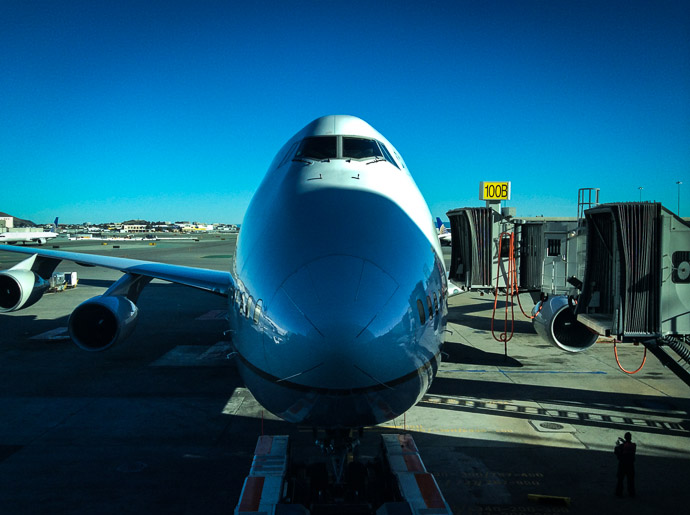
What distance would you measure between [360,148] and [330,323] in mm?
4314

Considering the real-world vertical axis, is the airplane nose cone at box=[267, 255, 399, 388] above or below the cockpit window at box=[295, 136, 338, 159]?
below

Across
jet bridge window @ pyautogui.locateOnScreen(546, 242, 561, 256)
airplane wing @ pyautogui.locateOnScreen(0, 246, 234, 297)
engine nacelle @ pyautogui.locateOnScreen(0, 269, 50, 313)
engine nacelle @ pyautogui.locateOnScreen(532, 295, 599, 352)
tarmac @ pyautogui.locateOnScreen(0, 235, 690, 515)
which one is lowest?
tarmac @ pyautogui.locateOnScreen(0, 235, 690, 515)

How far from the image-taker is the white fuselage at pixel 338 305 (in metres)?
4.36

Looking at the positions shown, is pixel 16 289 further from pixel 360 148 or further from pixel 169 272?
pixel 360 148

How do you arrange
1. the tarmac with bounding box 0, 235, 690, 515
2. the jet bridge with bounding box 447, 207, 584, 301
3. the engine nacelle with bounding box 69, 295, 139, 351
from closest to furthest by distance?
the tarmac with bounding box 0, 235, 690, 515 → the engine nacelle with bounding box 69, 295, 139, 351 → the jet bridge with bounding box 447, 207, 584, 301

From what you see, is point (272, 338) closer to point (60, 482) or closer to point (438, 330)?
point (438, 330)

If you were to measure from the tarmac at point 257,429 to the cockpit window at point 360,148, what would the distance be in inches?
228

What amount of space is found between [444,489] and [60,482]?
664 centimetres

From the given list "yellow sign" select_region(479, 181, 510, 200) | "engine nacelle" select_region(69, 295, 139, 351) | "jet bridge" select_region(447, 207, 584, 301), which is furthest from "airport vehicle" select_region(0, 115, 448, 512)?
"yellow sign" select_region(479, 181, 510, 200)

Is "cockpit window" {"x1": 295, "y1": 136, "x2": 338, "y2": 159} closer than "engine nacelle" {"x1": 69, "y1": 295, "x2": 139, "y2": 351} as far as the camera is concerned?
Yes

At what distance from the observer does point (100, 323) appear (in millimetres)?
11789

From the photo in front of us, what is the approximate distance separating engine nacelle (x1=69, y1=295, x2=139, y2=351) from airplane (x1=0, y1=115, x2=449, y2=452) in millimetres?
6389

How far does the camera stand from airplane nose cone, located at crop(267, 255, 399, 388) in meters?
4.27

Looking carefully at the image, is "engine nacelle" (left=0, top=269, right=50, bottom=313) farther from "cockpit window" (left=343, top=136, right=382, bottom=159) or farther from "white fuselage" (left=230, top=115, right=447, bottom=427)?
"cockpit window" (left=343, top=136, right=382, bottom=159)
